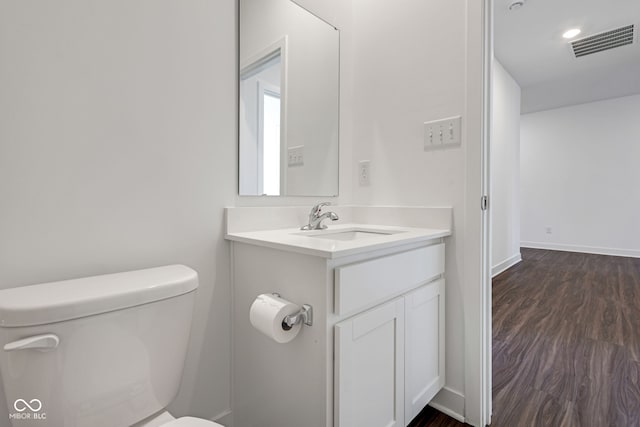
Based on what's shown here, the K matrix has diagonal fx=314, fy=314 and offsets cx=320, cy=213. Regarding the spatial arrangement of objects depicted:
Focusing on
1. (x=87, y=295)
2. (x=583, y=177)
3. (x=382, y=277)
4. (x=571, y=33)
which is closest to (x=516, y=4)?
(x=571, y=33)

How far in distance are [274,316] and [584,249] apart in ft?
19.3

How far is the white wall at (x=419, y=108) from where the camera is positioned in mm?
1285

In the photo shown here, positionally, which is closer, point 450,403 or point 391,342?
point 391,342

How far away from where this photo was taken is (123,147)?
95 cm

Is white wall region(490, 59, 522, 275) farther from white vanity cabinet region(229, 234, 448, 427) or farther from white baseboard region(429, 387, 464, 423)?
white vanity cabinet region(229, 234, 448, 427)

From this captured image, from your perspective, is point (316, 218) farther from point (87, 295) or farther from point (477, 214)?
point (87, 295)

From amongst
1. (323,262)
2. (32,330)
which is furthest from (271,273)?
(32,330)

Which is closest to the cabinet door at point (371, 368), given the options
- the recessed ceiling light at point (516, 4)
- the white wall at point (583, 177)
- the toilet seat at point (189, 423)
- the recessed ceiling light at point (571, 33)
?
the toilet seat at point (189, 423)

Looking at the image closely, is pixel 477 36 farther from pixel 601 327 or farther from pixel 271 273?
pixel 601 327

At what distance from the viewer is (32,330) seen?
0.63 metres

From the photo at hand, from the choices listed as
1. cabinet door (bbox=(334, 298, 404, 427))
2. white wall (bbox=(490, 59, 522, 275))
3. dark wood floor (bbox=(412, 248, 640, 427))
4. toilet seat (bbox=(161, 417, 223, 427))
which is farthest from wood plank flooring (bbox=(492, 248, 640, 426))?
toilet seat (bbox=(161, 417, 223, 427))

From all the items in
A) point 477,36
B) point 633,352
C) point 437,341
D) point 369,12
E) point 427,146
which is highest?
point 369,12

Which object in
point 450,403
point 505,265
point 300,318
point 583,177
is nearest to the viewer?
point 300,318

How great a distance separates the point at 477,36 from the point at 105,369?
1.61 metres
